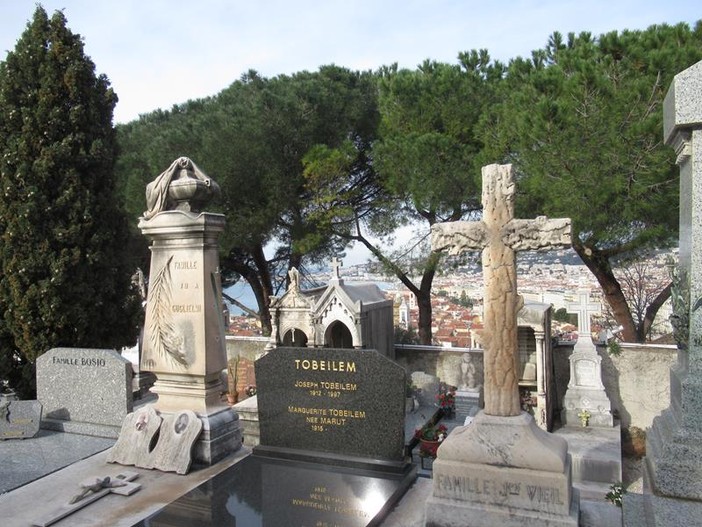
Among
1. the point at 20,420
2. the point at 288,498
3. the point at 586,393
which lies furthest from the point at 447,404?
the point at 20,420

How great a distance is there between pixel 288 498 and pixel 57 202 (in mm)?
6516

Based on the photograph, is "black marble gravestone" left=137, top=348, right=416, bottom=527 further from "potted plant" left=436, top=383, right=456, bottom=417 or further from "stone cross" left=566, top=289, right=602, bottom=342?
"stone cross" left=566, top=289, right=602, bottom=342

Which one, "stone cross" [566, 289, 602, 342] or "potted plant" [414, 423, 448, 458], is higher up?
"stone cross" [566, 289, 602, 342]

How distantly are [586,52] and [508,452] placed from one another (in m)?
9.03

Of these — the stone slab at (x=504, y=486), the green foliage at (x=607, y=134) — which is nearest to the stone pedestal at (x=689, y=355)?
the stone slab at (x=504, y=486)

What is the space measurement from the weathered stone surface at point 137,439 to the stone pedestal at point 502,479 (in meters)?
2.88

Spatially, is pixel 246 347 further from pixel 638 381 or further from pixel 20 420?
pixel 638 381

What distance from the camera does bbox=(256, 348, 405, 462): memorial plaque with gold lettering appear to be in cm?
485

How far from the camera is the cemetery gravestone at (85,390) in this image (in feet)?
22.2

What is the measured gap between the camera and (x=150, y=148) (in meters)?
14.5

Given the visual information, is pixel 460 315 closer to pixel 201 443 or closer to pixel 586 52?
pixel 586 52

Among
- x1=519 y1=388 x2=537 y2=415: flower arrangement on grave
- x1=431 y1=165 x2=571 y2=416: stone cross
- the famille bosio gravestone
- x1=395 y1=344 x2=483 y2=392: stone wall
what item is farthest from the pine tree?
x1=519 y1=388 x2=537 y2=415: flower arrangement on grave

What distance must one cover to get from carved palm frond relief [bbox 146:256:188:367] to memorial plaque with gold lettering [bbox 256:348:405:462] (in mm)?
841

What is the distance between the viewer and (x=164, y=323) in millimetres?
5410
